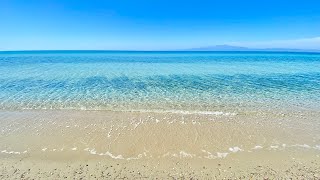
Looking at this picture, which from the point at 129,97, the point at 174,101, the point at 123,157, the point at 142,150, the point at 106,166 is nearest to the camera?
the point at 106,166

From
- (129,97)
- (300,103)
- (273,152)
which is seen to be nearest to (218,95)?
(300,103)

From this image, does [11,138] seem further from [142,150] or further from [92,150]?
[142,150]

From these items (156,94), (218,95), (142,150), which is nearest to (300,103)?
(218,95)

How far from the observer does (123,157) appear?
7.26 m

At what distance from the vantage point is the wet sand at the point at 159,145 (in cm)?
644

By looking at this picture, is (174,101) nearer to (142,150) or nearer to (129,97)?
(129,97)

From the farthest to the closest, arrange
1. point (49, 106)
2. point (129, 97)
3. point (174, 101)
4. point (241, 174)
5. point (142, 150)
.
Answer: point (129, 97)
point (174, 101)
point (49, 106)
point (142, 150)
point (241, 174)

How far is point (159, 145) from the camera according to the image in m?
8.09

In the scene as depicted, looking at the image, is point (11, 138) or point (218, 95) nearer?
point (11, 138)

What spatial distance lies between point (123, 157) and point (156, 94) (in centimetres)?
875

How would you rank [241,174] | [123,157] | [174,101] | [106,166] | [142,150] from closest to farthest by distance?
1. [241,174]
2. [106,166]
3. [123,157]
4. [142,150]
5. [174,101]

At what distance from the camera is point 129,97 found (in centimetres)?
1484

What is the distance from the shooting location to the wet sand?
6.44 meters

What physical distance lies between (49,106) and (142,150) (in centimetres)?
794
